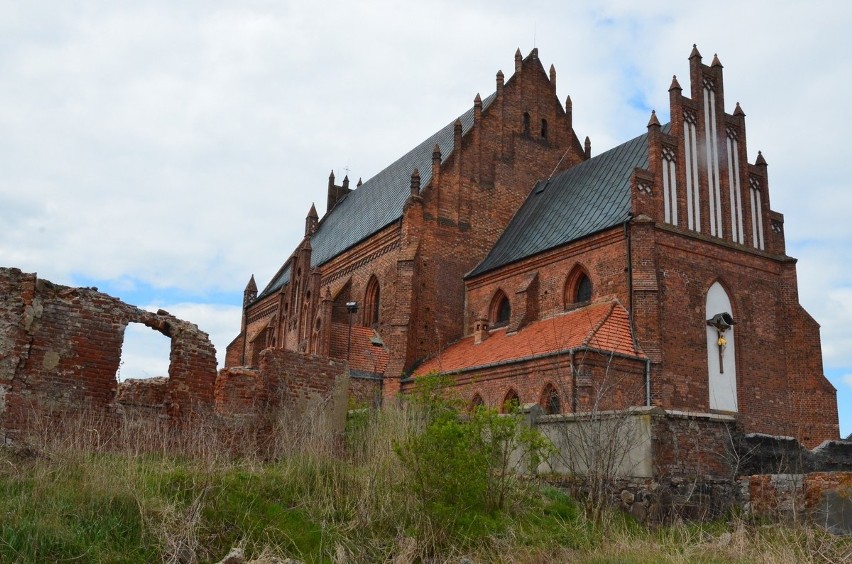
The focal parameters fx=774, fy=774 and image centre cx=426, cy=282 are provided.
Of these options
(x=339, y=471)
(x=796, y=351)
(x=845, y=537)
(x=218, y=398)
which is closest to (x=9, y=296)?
(x=218, y=398)

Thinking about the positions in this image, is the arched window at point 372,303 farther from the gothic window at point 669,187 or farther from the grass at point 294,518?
the grass at point 294,518

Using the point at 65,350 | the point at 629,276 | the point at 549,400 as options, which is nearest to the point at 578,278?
the point at 629,276

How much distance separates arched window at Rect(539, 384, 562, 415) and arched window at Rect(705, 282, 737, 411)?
464 centimetres

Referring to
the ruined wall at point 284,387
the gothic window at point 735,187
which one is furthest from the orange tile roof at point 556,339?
the ruined wall at point 284,387

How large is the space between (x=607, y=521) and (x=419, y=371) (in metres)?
15.4

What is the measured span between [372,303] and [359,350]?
10.3ft

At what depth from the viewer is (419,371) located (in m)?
25.5

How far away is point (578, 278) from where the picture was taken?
77.9ft

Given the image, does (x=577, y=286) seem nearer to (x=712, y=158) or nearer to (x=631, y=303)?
(x=631, y=303)

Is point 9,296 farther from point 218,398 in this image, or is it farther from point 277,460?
point 277,460

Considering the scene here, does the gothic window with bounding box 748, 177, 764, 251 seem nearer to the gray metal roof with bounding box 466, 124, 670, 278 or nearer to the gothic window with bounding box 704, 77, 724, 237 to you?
the gothic window with bounding box 704, 77, 724, 237

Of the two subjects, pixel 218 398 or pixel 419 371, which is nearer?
pixel 218 398

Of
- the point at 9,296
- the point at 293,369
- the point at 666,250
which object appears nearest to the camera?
the point at 9,296

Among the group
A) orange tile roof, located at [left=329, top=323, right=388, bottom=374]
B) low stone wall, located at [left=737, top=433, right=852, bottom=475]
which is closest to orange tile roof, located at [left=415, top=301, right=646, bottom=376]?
orange tile roof, located at [left=329, top=323, right=388, bottom=374]
